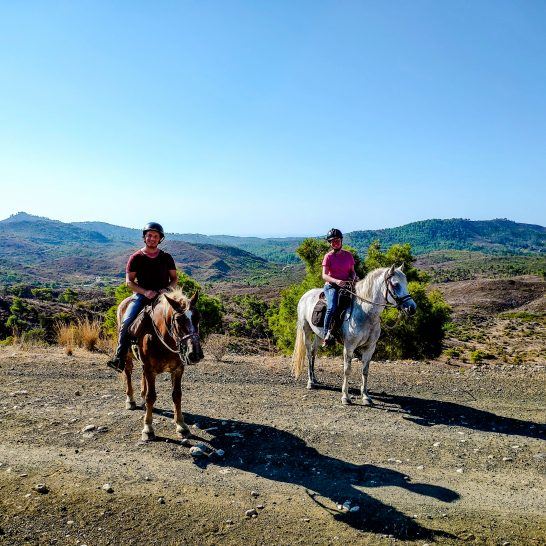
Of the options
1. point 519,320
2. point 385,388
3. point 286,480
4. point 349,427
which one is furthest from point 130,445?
point 519,320

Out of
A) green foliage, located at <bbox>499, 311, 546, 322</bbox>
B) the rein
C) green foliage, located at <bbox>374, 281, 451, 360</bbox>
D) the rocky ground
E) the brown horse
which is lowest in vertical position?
green foliage, located at <bbox>499, 311, 546, 322</bbox>

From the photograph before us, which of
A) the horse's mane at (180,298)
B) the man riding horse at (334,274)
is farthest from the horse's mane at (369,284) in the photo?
the horse's mane at (180,298)

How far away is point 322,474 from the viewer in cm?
612

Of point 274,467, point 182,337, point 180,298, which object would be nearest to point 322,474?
point 274,467

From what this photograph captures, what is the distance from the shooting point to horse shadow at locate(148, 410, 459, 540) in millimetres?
5012

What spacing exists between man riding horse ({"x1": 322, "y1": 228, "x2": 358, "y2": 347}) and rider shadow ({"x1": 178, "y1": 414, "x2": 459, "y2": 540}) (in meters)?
3.27

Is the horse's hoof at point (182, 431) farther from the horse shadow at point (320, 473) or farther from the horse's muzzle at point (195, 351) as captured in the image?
the horse's muzzle at point (195, 351)

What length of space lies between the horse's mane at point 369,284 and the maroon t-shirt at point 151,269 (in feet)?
14.3

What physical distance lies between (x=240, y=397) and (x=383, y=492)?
4.45 meters

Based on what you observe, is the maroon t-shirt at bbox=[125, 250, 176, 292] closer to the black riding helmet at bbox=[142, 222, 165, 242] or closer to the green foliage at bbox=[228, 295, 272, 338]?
the black riding helmet at bbox=[142, 222, 165, 242]

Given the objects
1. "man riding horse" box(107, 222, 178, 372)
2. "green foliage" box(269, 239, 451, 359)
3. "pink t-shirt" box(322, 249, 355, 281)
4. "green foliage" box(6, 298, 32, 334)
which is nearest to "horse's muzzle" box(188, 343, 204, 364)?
"man riding horse" box(107, 222, 178, 372)

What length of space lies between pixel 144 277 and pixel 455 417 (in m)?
6.80

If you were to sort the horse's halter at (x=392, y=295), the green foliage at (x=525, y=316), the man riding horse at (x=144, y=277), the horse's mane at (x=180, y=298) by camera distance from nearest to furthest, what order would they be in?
the horse's mane at (x=180, y=298), the man riding horse at (x=144, y=277), the horse's halter at (x=392, y=295), the green foliage at (x=525, y=316)

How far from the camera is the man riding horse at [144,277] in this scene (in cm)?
765
